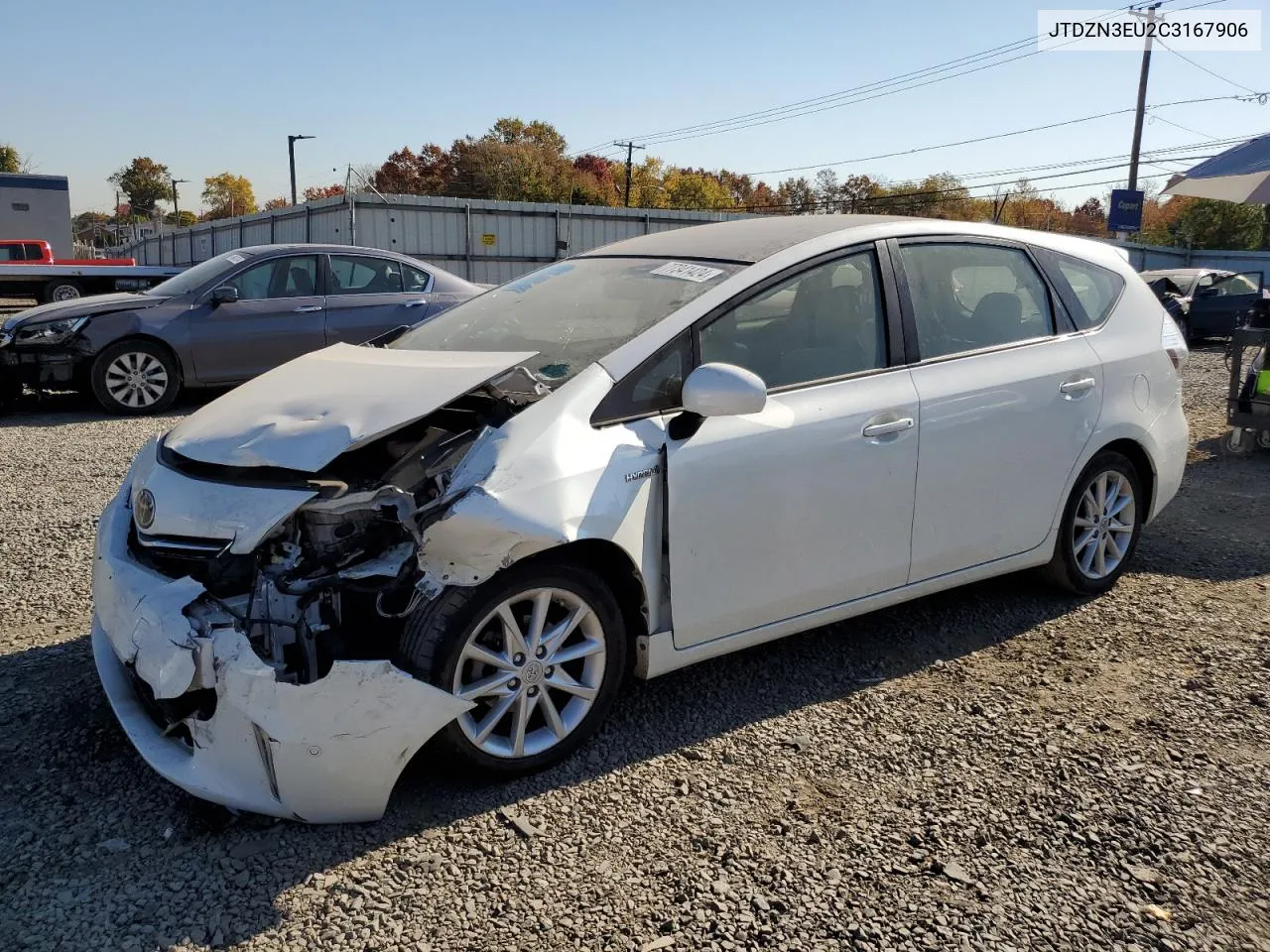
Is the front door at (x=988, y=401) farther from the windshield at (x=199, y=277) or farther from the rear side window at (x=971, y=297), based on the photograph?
the windshield at (x=199, y=277)

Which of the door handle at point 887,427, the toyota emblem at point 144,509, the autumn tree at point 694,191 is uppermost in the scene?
the autumn tree at point 694,191

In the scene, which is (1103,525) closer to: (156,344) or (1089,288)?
(1089,288)

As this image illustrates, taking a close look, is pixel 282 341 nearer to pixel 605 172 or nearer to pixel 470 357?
pixel 470 357

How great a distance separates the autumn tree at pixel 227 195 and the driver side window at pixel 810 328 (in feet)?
370

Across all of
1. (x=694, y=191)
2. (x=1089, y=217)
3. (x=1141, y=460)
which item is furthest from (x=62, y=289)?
(x=1089, y=217)

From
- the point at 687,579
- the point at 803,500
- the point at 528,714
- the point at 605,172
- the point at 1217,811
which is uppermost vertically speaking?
the point at 605,172

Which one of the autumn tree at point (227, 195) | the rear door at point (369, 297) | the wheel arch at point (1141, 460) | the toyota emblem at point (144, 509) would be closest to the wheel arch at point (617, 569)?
the toyota emblem at point (144, 509)

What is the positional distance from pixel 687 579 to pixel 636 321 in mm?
900

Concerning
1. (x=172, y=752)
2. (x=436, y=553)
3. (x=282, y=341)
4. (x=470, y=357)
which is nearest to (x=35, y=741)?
(x=172, y=752)

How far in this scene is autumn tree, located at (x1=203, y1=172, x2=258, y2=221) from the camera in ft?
349

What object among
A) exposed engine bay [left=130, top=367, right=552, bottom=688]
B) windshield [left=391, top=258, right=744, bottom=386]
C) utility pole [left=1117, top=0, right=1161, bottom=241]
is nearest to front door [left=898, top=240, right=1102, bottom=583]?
windshield [left=391, top=258, right=744, bottom=386]

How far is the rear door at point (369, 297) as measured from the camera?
9586 millimetres

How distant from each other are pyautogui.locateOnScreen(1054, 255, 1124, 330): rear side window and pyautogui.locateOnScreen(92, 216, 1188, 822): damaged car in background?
0.24m

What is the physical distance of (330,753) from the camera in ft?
8.27
